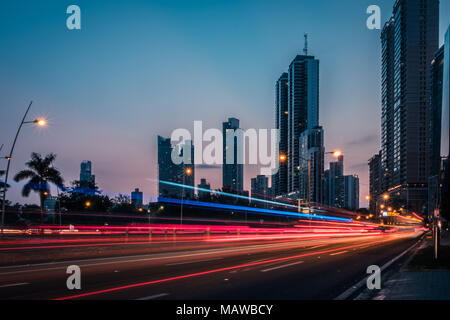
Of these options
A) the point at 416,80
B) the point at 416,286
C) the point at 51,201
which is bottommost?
the point at 51,201

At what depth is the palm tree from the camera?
5578 centimetres

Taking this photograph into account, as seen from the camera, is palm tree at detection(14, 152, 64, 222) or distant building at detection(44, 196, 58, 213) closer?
palm tree at detection(14, 152, 64, 222)

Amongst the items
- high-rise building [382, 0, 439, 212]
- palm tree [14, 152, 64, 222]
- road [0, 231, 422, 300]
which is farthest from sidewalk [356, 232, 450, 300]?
high-rise building [382, 0, 439, 212]

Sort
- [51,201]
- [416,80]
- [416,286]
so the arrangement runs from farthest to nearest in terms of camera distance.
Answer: [416,80] → [51,201] → [416,286]

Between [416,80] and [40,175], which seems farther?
[416,80]

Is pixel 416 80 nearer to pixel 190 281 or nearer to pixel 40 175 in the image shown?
pixel 40 175

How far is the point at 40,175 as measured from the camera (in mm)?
57406

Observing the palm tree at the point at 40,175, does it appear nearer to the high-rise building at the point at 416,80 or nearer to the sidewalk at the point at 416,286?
the sidewalk at the point at 416,286

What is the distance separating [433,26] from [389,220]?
104965 millimetres

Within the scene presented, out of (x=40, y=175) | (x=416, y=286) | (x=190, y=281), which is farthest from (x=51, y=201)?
(x=416, y=286)

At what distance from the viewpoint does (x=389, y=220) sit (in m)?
154

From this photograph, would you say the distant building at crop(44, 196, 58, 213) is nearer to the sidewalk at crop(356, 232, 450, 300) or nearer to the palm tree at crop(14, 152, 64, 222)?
the palm tree at crop(14, 152, 64, 222)
